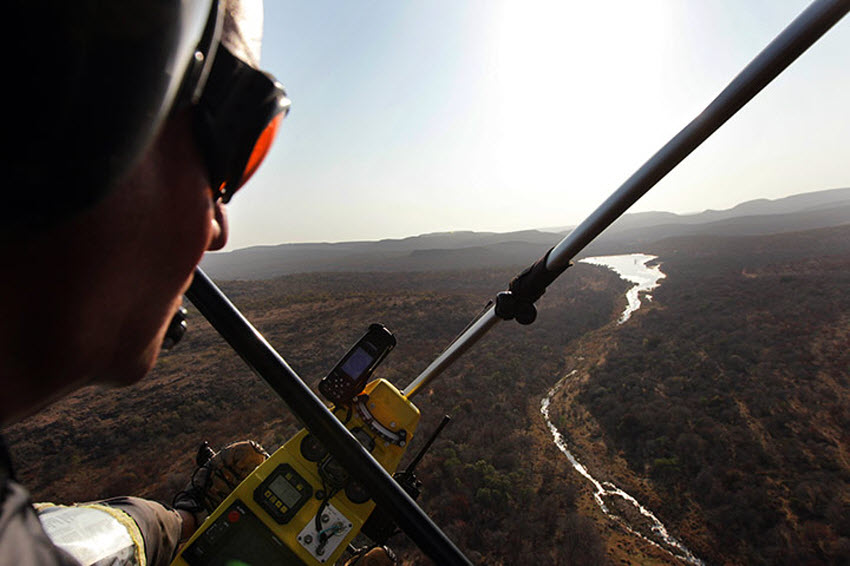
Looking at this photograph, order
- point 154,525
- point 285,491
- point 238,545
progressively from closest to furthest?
1. point 238,545
2. point 154,525
3. point 285,491

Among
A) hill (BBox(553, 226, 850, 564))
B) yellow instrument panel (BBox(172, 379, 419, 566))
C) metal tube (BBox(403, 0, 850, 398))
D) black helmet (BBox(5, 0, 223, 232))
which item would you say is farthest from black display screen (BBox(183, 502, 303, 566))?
hill (BBox(553, 226, 850, 564))

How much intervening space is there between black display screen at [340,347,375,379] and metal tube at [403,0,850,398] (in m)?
1.60

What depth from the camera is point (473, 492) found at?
12828mm

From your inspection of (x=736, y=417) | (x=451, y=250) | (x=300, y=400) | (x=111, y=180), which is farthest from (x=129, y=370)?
(x=451, y=250)

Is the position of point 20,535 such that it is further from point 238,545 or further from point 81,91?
point 238,545

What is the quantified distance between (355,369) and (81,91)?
265 cm

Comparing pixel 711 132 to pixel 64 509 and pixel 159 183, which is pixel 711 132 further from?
pixel 64 509

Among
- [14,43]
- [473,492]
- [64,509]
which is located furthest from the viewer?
[473,492]

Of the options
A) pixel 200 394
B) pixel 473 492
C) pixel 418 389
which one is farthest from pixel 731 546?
pixel 200 394

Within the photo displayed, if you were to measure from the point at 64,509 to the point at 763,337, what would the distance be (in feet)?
104

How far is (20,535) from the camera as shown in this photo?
520 millimetres

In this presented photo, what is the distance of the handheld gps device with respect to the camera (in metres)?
2.85

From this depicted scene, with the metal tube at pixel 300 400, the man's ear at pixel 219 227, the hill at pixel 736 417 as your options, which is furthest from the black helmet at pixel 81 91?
the hill at pixel 736 417

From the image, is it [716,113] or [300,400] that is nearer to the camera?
[716,113]
